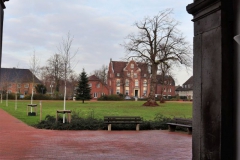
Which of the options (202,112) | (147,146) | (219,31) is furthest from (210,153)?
(147,146)

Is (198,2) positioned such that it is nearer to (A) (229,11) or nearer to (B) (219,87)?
(A) (229,11)

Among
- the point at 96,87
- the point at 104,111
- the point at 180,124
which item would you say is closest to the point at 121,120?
the point at 180,124

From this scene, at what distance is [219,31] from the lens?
5.18m

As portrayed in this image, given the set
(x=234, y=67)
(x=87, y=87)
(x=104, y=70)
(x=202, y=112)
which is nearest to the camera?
(x=234, y=67)

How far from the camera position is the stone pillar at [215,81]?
200 inches

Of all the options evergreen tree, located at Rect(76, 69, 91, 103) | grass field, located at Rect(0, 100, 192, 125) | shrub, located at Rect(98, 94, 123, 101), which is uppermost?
evergreen tree, located at Rect(76, 69, 91, 103)

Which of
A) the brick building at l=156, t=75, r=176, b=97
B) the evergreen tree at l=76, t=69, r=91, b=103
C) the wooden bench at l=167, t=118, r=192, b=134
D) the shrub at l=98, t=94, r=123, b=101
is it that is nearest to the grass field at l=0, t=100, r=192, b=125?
the wooden bench at l=167, t=118, r=192, b=134

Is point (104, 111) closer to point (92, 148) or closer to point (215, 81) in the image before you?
point (92, 148)

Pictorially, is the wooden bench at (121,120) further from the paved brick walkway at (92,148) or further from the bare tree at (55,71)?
the bare tree at (55,71)

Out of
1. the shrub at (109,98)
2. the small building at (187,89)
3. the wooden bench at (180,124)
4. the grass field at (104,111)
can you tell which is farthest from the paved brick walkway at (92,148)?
the small building at (187,89)

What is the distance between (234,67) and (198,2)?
1440mm

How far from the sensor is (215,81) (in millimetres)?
5246

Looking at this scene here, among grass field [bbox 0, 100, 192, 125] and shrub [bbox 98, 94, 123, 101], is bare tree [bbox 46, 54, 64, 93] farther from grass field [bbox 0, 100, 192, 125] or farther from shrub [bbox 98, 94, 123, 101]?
grass field [bbox 0, 100, 192, 125]

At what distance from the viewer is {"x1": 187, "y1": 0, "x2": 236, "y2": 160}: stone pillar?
16.7 ft
